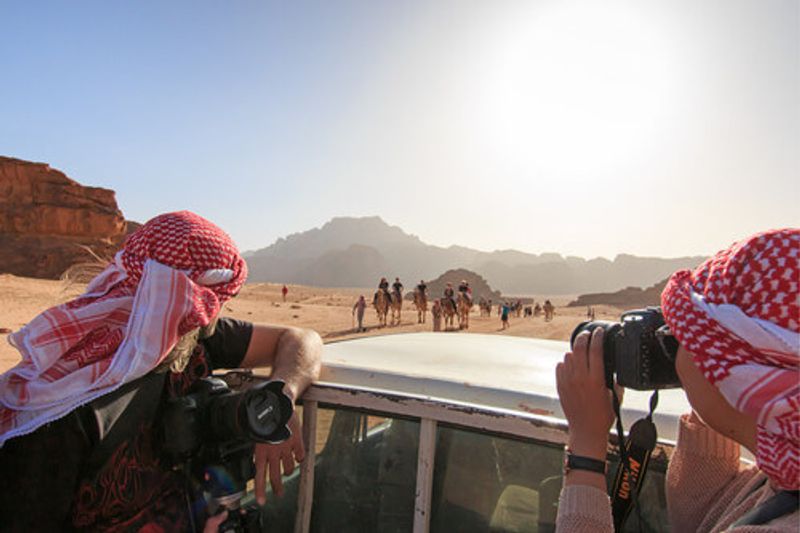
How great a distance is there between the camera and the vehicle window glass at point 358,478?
6.79 ft

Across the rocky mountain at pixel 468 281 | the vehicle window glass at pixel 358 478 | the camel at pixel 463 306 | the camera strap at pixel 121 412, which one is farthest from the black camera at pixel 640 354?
the rocky mountain at pixel 468 281

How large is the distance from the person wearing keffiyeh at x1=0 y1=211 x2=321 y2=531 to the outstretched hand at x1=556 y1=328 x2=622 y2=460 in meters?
1.07

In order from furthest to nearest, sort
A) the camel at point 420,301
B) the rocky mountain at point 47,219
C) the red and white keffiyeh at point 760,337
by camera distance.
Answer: the rocky mountain at point 47,219, the camel at point 420,301, the red and white keffiyeh at point 760,337

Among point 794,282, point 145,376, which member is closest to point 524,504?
point 794,282

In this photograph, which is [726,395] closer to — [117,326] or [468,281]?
[117,326]

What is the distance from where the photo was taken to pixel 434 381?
209 centimetres

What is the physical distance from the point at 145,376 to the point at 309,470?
789 mm

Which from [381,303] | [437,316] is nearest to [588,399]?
[437,316]

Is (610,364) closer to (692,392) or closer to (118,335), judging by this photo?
(692,392)

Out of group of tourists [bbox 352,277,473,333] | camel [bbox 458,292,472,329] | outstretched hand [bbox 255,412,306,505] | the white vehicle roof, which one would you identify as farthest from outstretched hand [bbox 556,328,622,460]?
camel [bbox 458,292,472,329]

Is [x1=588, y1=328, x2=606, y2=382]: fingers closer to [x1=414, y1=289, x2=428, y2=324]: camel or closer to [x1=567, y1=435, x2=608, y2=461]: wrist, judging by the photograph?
[x1=567, y1=435, x2=608, y2=461]: wrist

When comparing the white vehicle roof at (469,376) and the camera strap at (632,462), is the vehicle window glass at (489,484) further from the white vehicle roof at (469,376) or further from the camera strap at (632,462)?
the camera strap at (632,462)

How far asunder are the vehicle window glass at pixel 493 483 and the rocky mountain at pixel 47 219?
50130 millimetres

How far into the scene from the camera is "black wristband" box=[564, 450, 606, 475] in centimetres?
130
